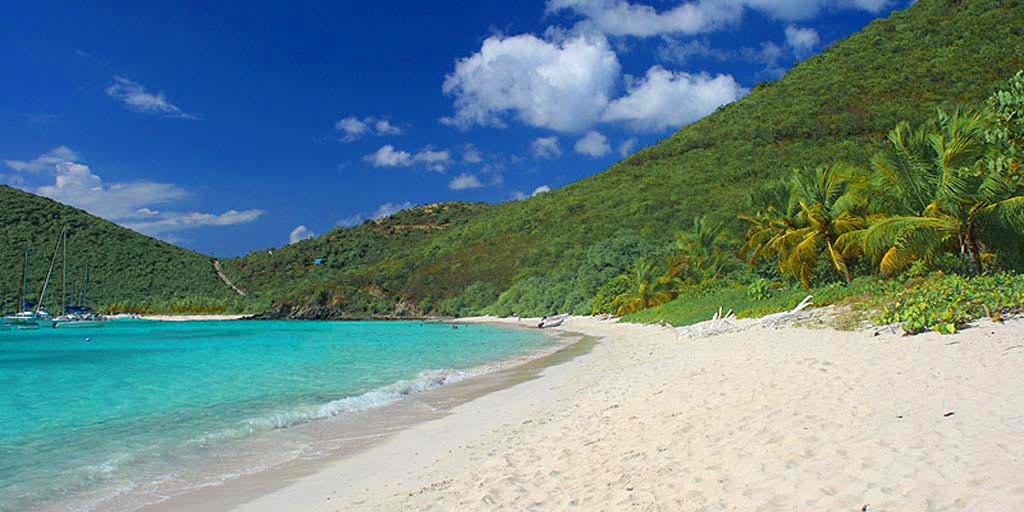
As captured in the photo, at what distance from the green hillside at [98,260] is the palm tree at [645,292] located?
84548mm

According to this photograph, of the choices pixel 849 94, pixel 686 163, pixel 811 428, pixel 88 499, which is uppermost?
pixel 849 94

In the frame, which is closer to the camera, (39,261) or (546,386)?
(546,386)

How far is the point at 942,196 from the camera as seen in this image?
16375 mm

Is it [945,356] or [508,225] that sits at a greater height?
[508,225]

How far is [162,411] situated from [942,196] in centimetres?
2055

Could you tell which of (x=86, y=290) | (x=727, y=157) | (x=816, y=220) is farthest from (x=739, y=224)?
(x=86, y=290)

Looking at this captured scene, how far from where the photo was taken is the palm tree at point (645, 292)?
37.4 metres

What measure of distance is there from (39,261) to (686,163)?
3766 inches

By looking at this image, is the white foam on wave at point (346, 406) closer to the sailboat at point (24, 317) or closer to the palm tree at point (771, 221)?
the palm tree at point (771, 221)

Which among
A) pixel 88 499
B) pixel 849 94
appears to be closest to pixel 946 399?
pixel 88 499

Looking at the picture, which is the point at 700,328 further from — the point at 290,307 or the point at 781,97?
the point at 290,307

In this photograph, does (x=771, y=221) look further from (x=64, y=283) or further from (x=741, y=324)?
(x=64, y=283)

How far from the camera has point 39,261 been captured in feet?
286

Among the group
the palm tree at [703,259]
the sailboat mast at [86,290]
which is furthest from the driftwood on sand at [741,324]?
the sailboat mast at [86,290]
